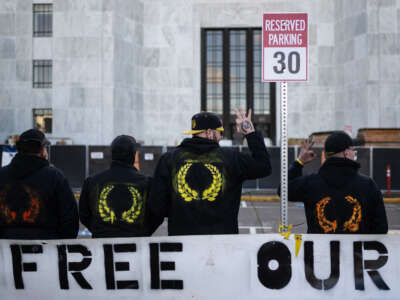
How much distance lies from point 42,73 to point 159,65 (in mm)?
8689

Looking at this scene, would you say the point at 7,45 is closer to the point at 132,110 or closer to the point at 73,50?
the point at 73,50

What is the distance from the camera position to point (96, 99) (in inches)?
1150

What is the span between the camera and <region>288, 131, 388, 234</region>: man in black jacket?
355cm

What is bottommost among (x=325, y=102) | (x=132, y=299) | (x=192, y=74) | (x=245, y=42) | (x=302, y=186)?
(x=132, y=299)

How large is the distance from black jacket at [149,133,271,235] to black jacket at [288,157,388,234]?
1.74 ft

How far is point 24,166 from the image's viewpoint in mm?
3699

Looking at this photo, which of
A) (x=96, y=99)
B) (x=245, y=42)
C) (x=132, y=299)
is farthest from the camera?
(x=245, y=42)

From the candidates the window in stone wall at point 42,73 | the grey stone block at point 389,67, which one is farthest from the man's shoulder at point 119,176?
the grey stone block at point 389,67

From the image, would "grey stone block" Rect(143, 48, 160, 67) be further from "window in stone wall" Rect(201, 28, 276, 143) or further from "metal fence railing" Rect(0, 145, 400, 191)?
"metal fence railing" Rect(0, 145, 400, 191)

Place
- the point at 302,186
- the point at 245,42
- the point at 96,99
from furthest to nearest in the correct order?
the point at 245,42 → the point at 96,99 → the point at 302,186

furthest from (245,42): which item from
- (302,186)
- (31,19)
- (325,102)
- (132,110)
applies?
(302,186)

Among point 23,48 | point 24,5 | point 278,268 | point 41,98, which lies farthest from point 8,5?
point 278,268

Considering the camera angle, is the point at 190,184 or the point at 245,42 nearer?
the point at 190,184

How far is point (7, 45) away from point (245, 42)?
18.2 metres
